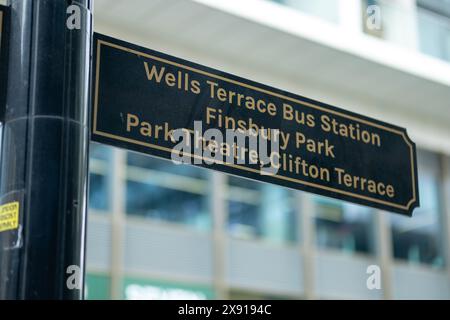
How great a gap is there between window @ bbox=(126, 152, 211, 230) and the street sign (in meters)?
10.2

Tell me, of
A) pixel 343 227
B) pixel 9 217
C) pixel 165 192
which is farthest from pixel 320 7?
pixel 9 217

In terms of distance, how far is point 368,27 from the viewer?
40.9 ft

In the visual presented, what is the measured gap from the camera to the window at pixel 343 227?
56.3 feet

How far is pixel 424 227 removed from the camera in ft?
61.9

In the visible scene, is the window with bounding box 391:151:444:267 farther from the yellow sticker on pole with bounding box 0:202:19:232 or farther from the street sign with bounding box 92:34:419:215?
the yellow sticker on pole with bounding box 0:202:19:232

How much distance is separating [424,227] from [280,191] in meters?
3.98

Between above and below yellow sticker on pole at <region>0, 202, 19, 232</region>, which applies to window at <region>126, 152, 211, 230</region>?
above

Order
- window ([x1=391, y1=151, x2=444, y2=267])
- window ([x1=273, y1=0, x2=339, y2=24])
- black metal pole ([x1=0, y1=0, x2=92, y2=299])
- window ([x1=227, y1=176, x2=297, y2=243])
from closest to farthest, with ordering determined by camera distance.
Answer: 1. black metal pole ([x1=0, y1=0, x2=92, y2=299])
2. window ([x1=273, y1=0, x2=339, y2=24])
3. window ([x1=227, y1=176, x2=297, y2=243])
4. window ([x1=391, y1=151, x2=444, y2=267])

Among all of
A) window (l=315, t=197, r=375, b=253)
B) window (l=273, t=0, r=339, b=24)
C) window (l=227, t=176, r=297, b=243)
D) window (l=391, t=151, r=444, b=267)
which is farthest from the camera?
window (l=391, t=151, r=444, b=267)

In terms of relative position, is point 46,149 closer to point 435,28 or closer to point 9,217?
point 9,217

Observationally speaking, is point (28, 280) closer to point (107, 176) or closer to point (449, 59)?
point (449, 59)

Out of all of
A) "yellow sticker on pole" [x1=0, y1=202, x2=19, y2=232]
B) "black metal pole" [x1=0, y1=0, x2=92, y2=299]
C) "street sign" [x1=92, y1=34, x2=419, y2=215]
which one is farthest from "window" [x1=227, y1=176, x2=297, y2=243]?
"yellow sticker on pole" [x1=0, y1=202, x2=19, y2=232]

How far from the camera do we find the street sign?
3.67 m

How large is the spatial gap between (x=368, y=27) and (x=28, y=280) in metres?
10.2
